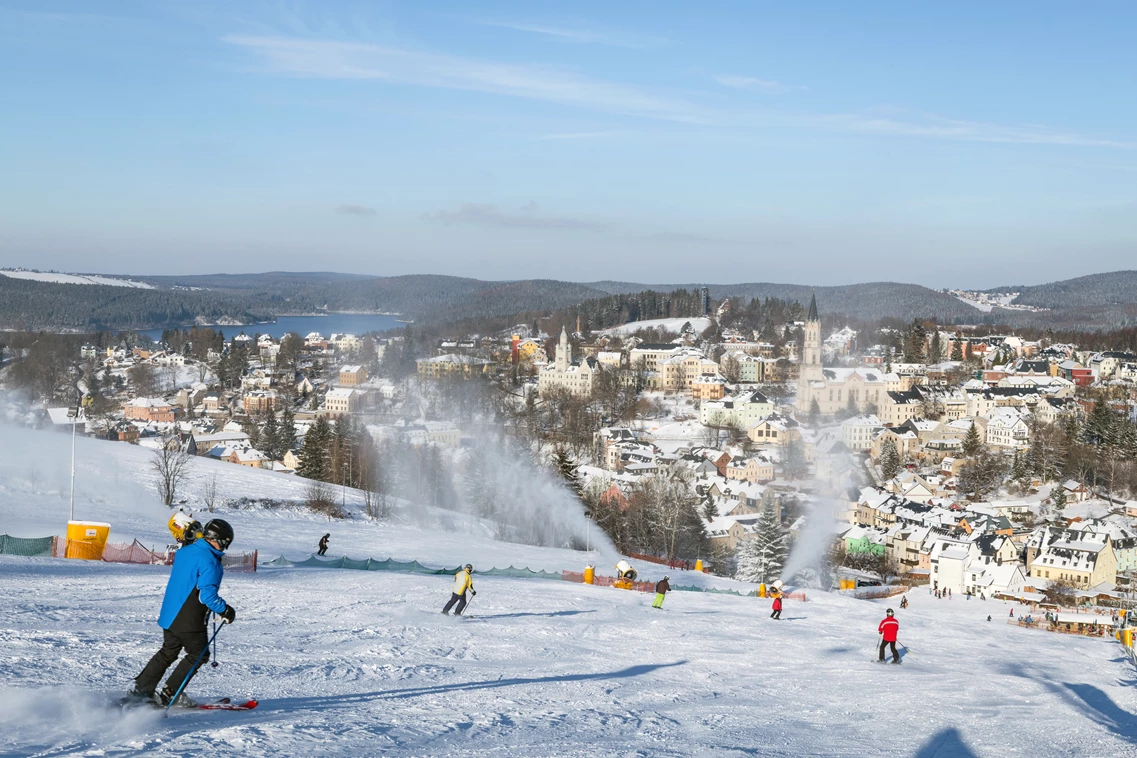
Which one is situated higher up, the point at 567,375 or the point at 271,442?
the point at 567,375

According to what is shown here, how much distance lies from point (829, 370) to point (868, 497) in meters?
27.6

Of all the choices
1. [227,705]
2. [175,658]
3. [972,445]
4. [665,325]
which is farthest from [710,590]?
[665,325]

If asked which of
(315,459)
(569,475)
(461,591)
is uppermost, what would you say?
(461,591)

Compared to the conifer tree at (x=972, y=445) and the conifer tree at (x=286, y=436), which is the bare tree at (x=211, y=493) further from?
the conifer tree at (x=972, y=445)

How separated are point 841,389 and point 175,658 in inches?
3055

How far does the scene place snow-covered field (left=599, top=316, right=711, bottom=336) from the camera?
138m

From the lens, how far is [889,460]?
66.0 m

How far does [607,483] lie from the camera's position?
2079 inches

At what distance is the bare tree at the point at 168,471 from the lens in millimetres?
27031

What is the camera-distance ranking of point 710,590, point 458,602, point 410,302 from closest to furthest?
point 458,602, point 710,590, point 410,302

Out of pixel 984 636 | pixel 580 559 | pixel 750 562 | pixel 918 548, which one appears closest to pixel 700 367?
pixel 918 548

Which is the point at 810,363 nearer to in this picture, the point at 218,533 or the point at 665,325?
the point at 665,325

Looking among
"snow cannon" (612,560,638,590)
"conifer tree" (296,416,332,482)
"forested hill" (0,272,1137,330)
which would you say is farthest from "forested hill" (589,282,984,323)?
"snow cannon" (612,560,638,590)

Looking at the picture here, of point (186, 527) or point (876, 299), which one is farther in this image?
point (876, 299)
